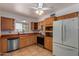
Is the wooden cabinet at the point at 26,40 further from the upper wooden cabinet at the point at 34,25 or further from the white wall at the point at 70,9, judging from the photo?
the white wall at the point at 70,9

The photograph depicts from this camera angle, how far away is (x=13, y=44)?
4430 mm

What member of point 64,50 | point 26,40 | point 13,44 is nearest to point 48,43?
Answer: point 26,40

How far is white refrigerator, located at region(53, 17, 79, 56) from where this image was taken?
8.25 feet

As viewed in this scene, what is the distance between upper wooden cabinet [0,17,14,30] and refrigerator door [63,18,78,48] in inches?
123

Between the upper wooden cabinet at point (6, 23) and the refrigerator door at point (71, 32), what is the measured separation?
3.12 m

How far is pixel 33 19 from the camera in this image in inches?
271

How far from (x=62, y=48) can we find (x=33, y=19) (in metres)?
4.33

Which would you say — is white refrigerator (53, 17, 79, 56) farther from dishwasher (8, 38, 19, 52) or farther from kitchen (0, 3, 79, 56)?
dishwasher (8, 38, 19, 52)

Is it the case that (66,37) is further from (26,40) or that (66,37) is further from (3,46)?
(26,40)

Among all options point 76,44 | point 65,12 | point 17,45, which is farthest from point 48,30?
point 76,44

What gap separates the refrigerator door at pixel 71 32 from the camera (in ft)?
8.25

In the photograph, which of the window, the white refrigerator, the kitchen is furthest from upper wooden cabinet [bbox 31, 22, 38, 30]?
the white refrigerator

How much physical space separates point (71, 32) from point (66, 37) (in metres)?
0.26

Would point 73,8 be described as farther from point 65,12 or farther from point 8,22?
point 8,22
